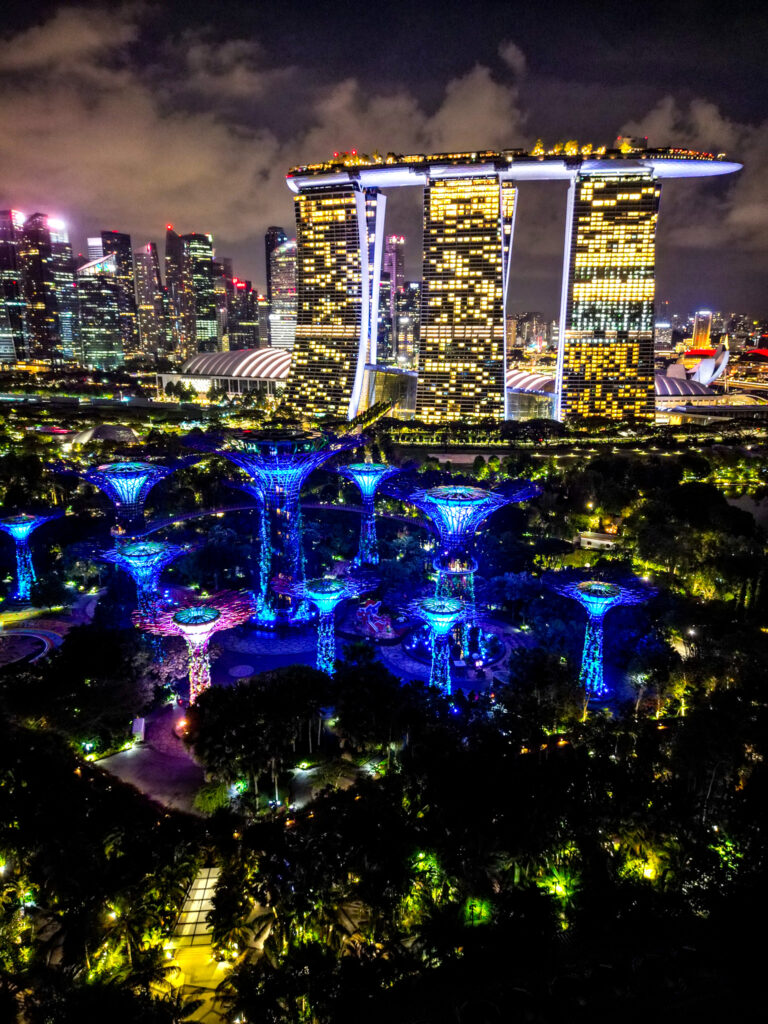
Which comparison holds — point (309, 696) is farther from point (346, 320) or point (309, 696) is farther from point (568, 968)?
point (346, 320)

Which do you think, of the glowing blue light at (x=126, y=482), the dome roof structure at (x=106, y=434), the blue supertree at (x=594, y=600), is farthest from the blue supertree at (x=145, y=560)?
the dome roof structure at (x=106, y=434)

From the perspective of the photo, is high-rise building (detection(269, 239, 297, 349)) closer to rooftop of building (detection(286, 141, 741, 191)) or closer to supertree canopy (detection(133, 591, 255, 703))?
rooftop of building (detection(286, 141, 741, 191))

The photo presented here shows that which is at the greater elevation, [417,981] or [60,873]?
[60,873]

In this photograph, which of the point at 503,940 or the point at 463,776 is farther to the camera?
the point at 463,776

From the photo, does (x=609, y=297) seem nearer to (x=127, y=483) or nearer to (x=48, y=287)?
(x=127, y=483)

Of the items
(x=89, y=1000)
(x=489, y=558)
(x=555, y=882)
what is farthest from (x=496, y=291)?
(x=89, y=1000)

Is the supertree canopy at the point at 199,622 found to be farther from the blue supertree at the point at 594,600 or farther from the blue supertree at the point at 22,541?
the blue supertree at the point at 22,541

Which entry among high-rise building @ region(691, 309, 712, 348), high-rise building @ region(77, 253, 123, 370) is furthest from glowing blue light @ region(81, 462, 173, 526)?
high-rise building @ region(77, 253, 123, 370)
